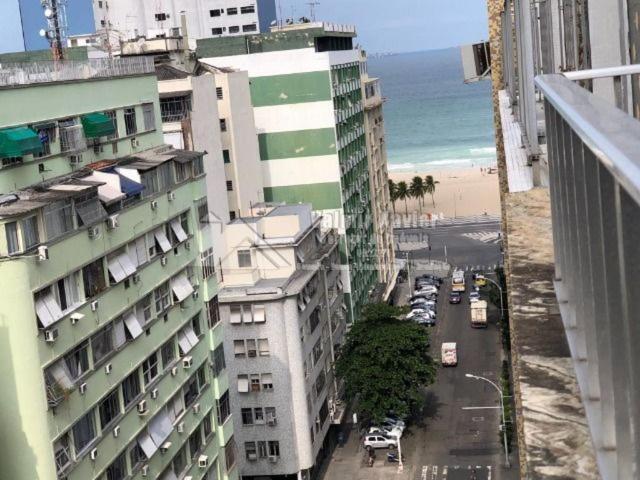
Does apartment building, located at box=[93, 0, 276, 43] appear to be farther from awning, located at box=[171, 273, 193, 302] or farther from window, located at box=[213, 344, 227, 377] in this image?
awning, located at box=[171, 273, 193, 302]

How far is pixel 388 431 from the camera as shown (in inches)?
1575

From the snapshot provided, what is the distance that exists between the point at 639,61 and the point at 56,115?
637 inches

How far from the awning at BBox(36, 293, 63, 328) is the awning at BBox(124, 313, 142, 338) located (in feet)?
10.3

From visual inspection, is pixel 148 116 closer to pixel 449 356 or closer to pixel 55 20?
pixel 55 20

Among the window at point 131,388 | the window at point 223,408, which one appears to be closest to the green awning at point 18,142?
the window at point 131,388

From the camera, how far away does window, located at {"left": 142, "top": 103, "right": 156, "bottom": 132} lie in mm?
25641

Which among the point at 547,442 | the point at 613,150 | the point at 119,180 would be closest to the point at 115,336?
the point at 119,180

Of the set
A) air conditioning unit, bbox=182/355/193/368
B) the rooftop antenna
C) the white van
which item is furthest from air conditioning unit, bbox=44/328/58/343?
the white van

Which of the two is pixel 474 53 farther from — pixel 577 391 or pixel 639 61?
pixel 577 391

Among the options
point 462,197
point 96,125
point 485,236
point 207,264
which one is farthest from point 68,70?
point 462,197

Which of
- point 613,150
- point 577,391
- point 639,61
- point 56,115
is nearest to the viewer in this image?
point 613,150

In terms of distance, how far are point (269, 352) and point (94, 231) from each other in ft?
51.5

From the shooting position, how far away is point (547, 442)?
406 centimetres

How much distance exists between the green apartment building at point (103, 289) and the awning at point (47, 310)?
0.03m
